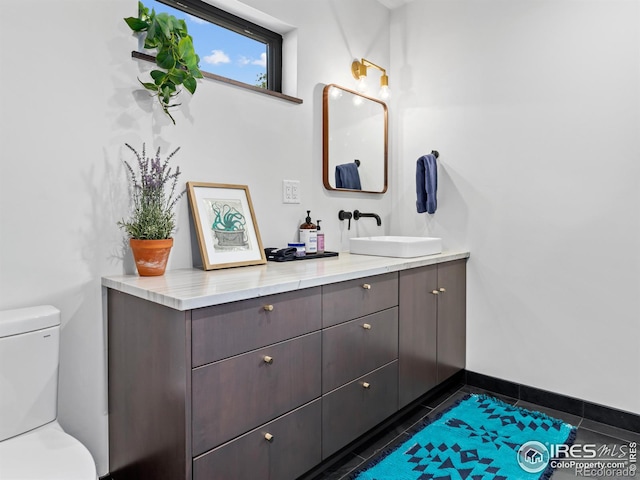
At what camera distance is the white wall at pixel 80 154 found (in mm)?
1393

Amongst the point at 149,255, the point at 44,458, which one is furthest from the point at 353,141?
the point at 44,458

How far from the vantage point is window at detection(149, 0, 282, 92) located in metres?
1.99

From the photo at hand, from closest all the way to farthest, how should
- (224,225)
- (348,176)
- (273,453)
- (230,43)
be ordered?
(273,453), (224,225), (230,43), (348,176)

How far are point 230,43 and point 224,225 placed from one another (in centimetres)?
Answer: 98

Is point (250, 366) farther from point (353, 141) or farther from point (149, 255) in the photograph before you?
point (353, 141)

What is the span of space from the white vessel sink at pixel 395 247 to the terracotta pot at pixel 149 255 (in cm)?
115

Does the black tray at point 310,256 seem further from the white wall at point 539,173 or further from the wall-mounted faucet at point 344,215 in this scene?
the white wall at point 539,173

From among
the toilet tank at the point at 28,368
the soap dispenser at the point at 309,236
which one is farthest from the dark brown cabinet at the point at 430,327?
the toilet tank at the point at 28,368

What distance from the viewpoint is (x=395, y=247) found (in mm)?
2229

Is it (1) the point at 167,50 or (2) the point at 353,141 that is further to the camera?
(2) the point at 353,141

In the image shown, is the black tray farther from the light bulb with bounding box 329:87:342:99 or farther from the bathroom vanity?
the light bulb with bounding box 329:87:342:99

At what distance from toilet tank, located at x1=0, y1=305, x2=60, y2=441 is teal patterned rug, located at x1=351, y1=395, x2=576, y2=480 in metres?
1.16

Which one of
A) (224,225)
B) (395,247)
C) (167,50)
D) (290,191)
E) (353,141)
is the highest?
(167,50)

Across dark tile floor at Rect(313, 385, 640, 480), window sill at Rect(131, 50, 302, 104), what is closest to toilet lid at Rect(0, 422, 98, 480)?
dark tile floor at Rect(313, 385, 640, 480)
